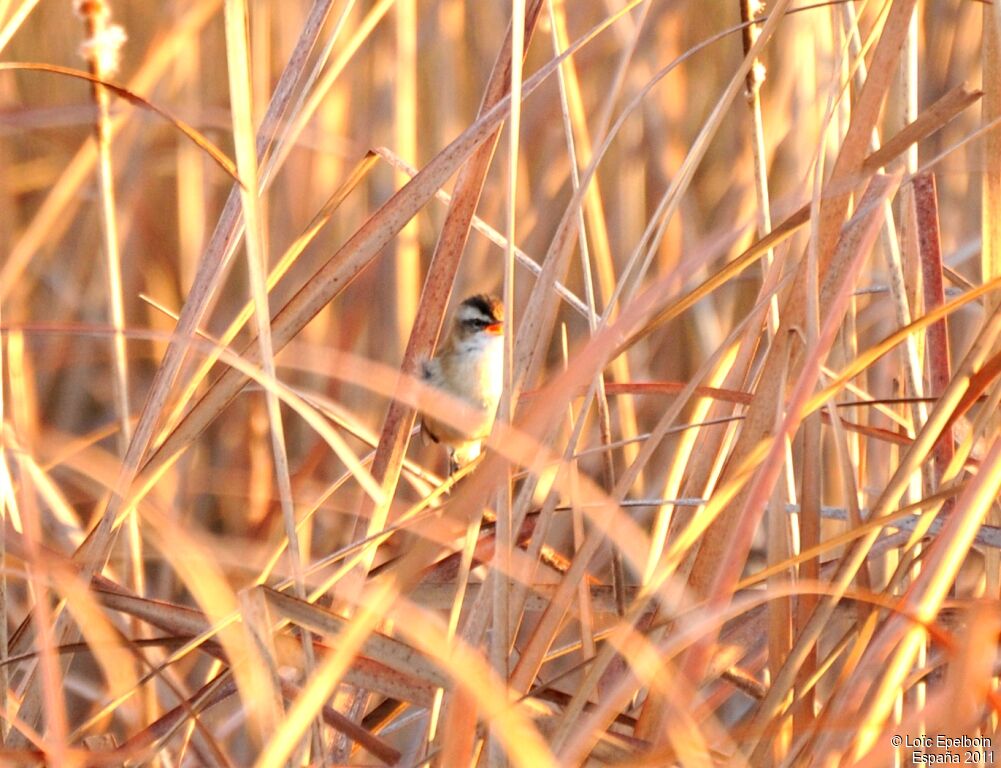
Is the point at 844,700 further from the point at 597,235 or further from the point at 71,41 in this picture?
the point at 71,41

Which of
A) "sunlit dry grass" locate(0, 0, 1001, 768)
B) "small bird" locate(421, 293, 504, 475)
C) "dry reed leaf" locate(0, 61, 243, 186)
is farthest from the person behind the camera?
"small bird" locate(421, 293, 504, 475)

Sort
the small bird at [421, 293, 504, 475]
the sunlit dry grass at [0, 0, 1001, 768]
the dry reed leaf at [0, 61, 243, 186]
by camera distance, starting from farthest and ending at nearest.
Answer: the small bird at [421, 293, 504, 475] → the dry reed leaf at [0, 61, 243, 186] → the sunlit dry grass at [0, 0, 1001, 768]

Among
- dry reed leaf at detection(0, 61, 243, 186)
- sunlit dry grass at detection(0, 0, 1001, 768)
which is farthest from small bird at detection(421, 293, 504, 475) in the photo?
dry reed leaf at detection(0, 61, 243, 186)

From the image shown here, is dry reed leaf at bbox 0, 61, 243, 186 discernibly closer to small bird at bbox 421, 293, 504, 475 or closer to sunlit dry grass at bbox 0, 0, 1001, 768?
sunlit dry grass at bbox 0, 0, 1001, 768

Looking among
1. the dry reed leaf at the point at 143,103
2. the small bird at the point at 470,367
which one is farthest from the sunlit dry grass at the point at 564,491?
the small bird at the point at 470,367

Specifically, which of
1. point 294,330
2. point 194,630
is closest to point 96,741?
point 194,630

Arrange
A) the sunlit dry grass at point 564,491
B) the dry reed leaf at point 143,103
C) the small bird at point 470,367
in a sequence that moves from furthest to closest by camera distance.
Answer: the small bird at point 470,367
the dry reed leaf at point 143,103
the sunlit dry grass at point 564,491

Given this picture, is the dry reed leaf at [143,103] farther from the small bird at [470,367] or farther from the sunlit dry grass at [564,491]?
the small bird at [470,367]

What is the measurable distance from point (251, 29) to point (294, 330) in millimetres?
1358

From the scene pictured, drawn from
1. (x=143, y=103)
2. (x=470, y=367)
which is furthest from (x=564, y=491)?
(x=470, y=367)

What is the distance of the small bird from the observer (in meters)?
2.51

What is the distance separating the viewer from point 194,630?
1.17 meters

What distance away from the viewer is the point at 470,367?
2627mm

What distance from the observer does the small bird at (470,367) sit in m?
2.51
